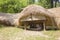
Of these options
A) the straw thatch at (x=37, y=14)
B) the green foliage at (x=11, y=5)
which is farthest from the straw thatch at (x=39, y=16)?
the green foliage at (x=11, y=5)

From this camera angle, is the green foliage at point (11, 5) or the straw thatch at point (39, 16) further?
the green foliage at point (11, 5)

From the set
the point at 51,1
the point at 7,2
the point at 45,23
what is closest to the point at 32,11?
the point at 45,23

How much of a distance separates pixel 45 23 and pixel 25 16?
153 cm

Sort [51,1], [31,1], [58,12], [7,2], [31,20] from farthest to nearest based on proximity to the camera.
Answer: [31,1], [51,1], [7,2], [58,12], [31,20]

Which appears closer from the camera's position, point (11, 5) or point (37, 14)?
point (37, 14)

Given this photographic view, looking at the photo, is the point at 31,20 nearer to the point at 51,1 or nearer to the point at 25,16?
the point at 25,16

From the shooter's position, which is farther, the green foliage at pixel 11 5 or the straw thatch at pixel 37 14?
the green foliage at pixel 11 5

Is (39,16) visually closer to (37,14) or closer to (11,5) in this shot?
(37,14)

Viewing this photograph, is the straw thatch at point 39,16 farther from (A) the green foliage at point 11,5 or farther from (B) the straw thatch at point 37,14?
(A) the green foliage at point 11,5

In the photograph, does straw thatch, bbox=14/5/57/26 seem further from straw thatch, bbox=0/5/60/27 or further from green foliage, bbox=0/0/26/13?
green foliage, bbox=0/0/26/13

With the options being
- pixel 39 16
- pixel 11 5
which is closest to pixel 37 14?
pixel 39 16

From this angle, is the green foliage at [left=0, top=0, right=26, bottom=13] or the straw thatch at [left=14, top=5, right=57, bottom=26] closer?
the straw thatch at [left=14, top=5, right=57, bottom=26]

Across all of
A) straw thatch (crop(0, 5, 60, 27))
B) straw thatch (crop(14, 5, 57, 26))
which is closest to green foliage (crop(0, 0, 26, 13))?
straw thatch (crop(0, 5, 60, 27))

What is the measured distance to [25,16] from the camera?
1495 cm
